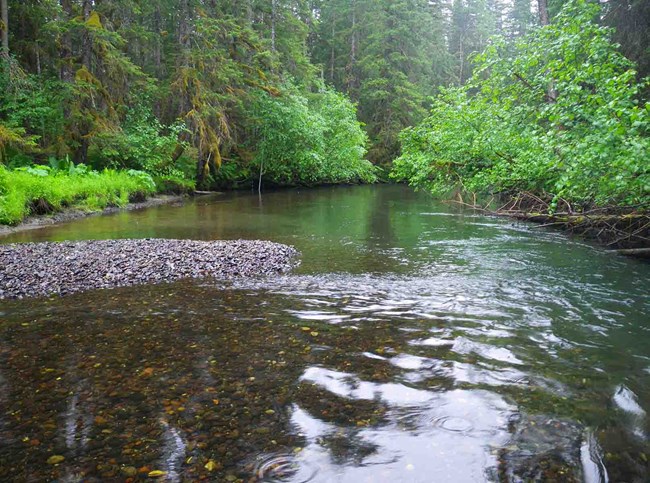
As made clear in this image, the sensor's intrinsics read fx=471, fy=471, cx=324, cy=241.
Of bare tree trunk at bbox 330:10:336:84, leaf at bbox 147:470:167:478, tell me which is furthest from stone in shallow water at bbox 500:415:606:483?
bare tree trunk at bbox 330:10:336:84

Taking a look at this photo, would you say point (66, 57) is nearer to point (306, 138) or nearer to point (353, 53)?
point (306, 138)

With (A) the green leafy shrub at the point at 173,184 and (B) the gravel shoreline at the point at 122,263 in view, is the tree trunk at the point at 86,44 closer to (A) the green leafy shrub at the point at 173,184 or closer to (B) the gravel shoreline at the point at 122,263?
(A) the green leafy shrub at the point at 173,184

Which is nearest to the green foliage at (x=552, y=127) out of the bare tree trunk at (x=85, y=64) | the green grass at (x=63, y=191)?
the green grass at (x=63, y=191)

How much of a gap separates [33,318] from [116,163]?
17.7 m

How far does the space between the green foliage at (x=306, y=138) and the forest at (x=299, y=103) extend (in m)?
0.13

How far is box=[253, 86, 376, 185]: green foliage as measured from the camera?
2906cm

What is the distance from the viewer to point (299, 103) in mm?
29312

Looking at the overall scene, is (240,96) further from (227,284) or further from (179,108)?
(227,284)

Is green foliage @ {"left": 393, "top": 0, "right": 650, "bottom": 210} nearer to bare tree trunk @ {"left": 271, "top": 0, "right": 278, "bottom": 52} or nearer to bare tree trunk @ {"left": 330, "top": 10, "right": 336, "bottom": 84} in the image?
bare tree trunk @ {"left": 271, "top": 0, "right": 278, "bottom": 52}

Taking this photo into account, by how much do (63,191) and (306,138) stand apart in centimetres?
1565

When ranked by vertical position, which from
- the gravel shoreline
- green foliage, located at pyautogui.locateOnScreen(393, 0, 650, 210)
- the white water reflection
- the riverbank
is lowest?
the white water reflection

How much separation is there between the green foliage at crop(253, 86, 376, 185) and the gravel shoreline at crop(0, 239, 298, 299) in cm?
1880

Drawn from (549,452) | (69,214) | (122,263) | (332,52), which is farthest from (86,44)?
(332,52)

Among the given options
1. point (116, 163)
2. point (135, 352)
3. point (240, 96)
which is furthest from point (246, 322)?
point (240, 96)
